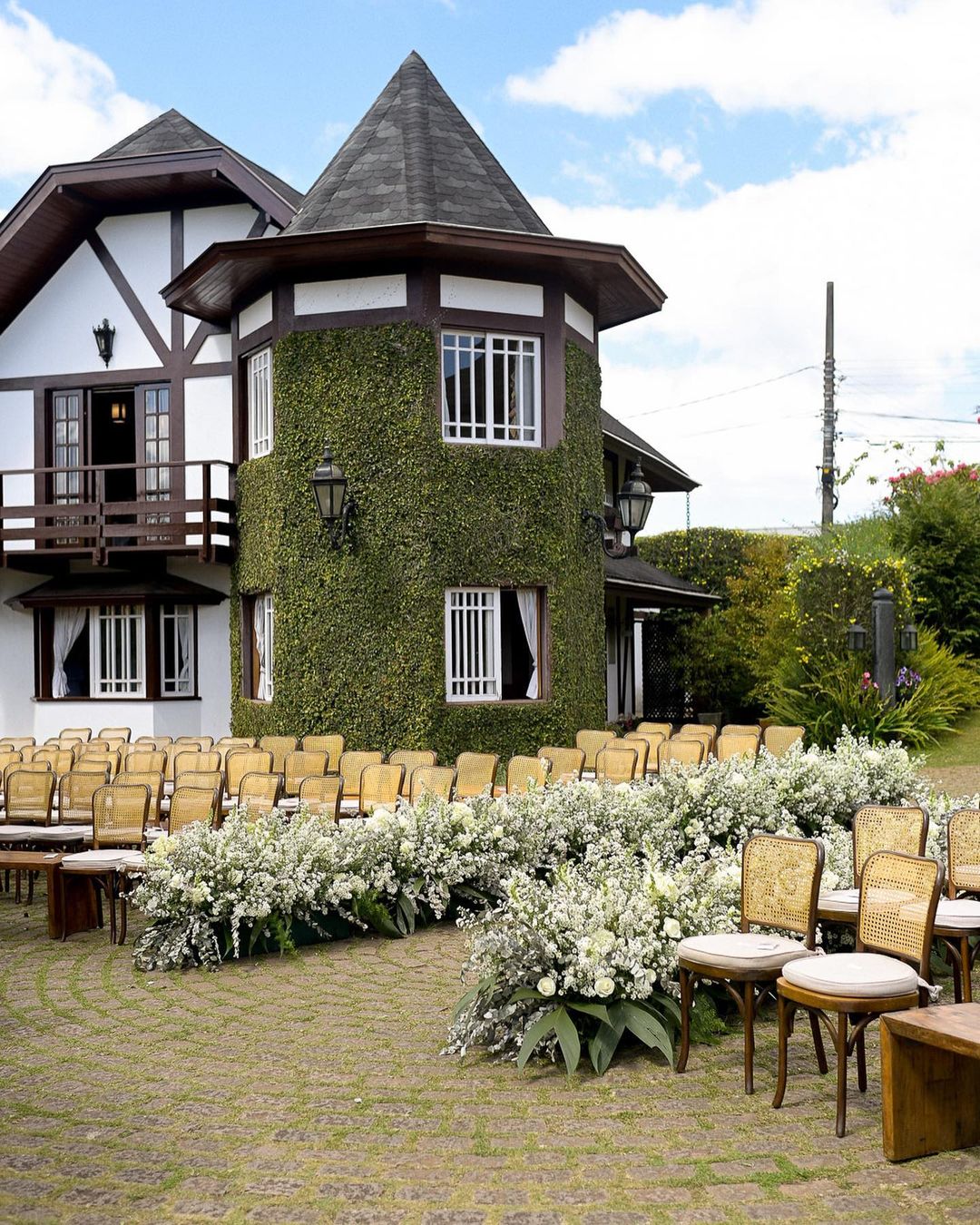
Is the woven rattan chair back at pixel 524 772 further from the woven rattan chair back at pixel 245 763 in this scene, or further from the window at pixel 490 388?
the window at pixel 490 388

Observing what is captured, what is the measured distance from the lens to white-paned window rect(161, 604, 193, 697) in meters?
19.7

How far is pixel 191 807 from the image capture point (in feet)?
30.3

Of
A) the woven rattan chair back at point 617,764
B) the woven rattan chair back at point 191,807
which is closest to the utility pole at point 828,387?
the woven rattan chair back at point 617,764

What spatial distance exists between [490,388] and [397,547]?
7.75 ft

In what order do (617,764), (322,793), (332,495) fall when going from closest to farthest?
(322,793)
(617,764)
(332,495)

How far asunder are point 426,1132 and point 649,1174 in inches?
35.2

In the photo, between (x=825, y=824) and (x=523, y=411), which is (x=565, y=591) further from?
(x=825, y=824)

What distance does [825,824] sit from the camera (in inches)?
345

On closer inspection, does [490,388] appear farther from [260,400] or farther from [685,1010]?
[685,1010]

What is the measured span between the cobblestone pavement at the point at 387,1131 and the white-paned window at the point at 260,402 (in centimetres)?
1188

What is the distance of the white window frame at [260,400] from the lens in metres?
17.7

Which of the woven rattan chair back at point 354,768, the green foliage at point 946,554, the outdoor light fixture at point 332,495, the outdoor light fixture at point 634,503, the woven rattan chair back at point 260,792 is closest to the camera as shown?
the woven rattan chair back at point 260,792

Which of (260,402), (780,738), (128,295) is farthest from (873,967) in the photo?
(128,295)

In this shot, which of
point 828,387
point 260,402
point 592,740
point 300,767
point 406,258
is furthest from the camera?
point 828,387
